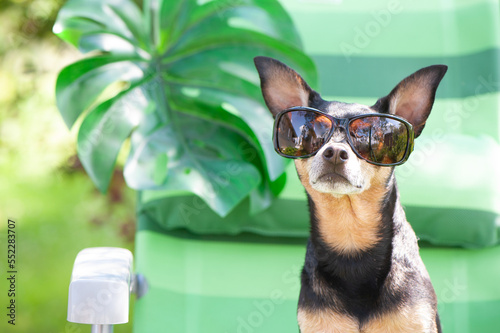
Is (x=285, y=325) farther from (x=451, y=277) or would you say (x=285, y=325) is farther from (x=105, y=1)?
(x=105, y=1)

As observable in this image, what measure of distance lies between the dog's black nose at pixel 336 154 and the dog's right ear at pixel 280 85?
15 cm

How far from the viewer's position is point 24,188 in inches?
132

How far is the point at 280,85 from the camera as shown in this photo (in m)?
0.88

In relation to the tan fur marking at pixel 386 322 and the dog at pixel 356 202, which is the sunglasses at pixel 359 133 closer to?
the dog at pixel 356 202

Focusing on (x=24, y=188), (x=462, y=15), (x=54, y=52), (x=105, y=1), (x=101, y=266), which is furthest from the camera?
(x=24, y=188)

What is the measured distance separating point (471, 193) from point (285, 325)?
0.52m

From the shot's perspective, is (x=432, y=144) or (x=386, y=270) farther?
(x=432, y=144)

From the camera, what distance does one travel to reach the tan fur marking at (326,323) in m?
0.83

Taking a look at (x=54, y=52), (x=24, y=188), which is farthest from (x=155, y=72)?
A: (x=24, y=188)

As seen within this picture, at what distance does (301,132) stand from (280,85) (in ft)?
0.44

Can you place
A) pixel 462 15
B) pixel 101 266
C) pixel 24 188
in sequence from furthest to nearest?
pixel 24 188 → pixel 462 15 → pixel 101 266

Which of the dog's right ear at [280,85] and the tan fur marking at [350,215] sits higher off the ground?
the dog's right ear at [280,85]

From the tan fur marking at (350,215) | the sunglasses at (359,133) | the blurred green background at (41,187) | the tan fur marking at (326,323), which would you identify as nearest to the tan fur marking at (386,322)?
the tan fur marking at (326,323)

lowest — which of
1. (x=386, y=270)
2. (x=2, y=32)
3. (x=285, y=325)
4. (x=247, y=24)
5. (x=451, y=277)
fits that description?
(x=285, y=325)
